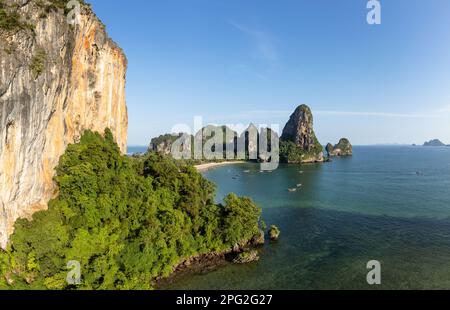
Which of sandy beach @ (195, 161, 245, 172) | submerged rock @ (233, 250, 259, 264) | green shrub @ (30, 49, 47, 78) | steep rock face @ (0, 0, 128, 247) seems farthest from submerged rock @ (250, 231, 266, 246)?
sandy beach @ (195, 161, 245, 172)

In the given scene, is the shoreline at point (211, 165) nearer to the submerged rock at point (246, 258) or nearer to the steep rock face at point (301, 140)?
A: the steep rock face at point (301, 140)

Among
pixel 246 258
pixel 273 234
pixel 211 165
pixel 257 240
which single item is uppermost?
pixel 211 165

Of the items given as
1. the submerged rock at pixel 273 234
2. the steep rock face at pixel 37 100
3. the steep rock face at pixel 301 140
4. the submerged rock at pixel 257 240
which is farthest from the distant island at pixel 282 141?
the steep rock face at pixel 37 100

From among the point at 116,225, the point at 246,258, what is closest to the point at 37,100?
the point at 116,225

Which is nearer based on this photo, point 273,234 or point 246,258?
point 246,258

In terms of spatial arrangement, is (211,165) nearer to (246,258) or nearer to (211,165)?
(211,165)
